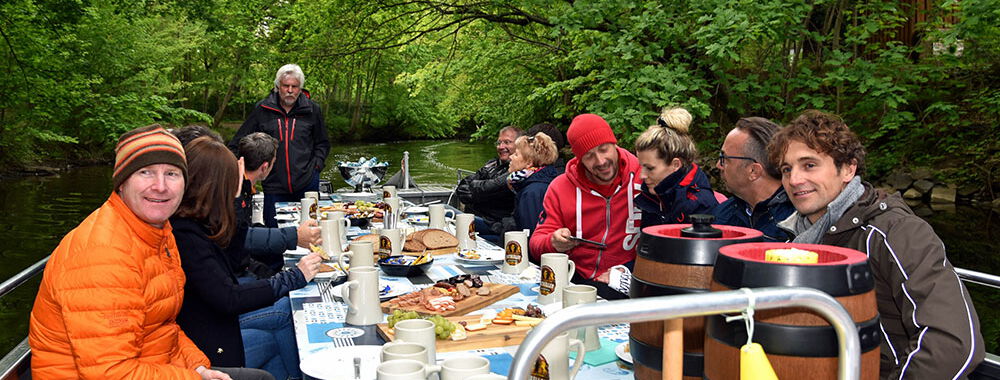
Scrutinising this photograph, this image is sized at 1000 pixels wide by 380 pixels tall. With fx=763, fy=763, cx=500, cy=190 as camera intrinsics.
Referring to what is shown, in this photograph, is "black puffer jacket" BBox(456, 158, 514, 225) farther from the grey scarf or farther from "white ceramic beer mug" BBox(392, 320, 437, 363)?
"white ceramic beer mug" BBox(392, 320, 437, 363)

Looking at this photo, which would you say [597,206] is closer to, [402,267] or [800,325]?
[402,267]

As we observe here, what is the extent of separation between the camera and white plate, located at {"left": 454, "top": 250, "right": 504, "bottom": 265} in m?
3.49

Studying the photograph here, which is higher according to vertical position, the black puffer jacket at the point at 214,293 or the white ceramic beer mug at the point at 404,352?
the white ceramic beer mug at the point at 404,352

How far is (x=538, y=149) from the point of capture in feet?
17.4

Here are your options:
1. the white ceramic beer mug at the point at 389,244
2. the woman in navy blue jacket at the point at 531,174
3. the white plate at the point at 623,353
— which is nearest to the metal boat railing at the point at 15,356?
the white ceramic beer mug at the point at 389,244

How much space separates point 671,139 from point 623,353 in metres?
2.06

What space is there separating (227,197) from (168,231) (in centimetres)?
44

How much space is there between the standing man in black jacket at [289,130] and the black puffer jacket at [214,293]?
3742 millimetres

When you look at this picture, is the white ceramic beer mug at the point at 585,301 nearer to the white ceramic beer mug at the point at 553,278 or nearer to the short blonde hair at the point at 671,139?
the white ceramic beer mug at the point at 553,278

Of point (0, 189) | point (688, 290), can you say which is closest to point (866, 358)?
point (688, 290)

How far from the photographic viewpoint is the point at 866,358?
112cm

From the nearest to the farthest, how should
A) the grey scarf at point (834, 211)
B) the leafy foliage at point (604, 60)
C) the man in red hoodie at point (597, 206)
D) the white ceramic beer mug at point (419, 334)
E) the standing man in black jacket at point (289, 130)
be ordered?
the white ceramic beer mug at point (419, 334) → the grey scarf at point (834, 211) → the man in red hoodie at point (597, 206) → the standing man in black jacket at point (289, 130) → the leafy foliage at point (604, 60)

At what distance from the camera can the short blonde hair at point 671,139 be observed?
12.5 feet

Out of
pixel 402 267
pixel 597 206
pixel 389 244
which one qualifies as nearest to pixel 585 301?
pixel 402 267
